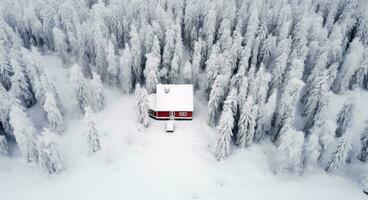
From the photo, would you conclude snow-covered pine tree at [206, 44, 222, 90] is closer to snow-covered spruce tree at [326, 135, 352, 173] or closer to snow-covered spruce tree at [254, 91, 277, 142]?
snow-covered spruce tree at [254, 91, 277, 142]

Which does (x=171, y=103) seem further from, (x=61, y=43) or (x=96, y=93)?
(x=61, y=43)

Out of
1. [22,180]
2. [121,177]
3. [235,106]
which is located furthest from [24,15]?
[235,106]

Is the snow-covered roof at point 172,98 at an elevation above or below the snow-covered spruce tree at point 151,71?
below

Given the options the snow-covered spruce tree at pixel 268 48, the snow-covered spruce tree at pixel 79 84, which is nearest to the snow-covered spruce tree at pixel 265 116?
the snow-covered spruce tree at pixel 268 48

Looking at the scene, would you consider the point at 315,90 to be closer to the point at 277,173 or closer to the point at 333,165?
the point at 333,165

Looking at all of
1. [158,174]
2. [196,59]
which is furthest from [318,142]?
[196,59]

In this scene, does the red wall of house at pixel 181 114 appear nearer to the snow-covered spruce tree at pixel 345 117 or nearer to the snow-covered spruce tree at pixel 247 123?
the snow-covered spruce tree at pixel 247 123

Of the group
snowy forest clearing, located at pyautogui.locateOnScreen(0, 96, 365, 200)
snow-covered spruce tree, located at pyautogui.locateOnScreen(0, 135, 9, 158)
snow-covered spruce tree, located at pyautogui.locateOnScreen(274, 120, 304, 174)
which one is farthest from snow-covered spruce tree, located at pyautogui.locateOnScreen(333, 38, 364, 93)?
snow-covered spruce tree, located at pyautogui.locateOnScreen(0, 135, 9, 158)
